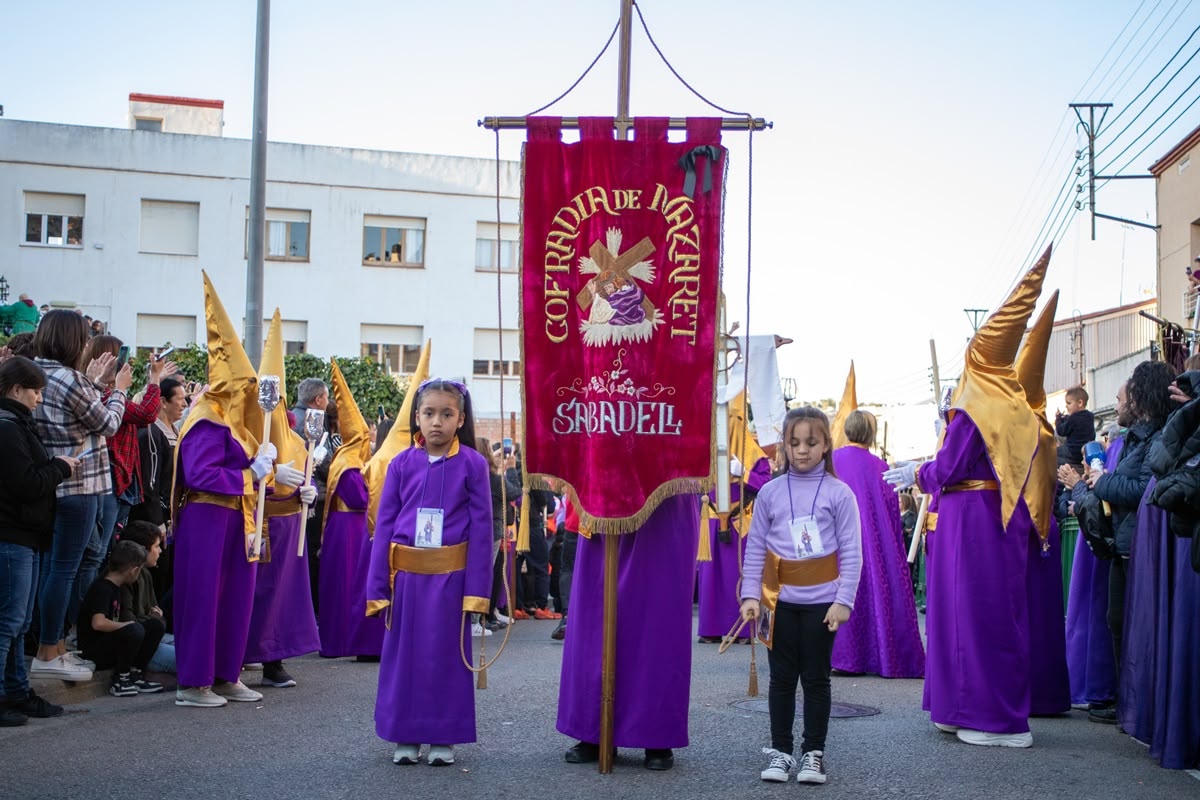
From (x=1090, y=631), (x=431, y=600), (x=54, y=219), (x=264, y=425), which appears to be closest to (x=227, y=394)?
(x=264, y=425)

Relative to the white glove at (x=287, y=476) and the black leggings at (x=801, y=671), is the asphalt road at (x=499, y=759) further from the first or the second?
the white glove at (x=287, y=476)

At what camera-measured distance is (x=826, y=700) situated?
5867 mm

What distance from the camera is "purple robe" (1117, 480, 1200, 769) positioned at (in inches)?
238

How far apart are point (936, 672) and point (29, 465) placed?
16.4 feet

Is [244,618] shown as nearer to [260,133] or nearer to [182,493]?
[182,493]

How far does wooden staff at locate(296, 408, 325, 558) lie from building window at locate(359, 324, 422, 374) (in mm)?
24716

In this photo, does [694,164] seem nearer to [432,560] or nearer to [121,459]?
[432,560]

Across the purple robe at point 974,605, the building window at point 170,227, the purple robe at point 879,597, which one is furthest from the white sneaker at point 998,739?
the building window at point 170,227

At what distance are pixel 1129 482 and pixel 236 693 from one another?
540 cm

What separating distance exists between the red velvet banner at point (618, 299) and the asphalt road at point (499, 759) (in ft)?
4.47

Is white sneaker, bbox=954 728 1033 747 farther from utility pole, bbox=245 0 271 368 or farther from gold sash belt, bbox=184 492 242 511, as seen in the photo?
utility pole, bbox=245 0 271 368

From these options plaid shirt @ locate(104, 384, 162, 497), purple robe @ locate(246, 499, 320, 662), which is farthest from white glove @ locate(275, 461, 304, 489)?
plaid shirt @ locate(104, 384, 162, 497)

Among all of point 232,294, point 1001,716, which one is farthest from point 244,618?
point 232,294

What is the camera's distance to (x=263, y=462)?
315 inches
